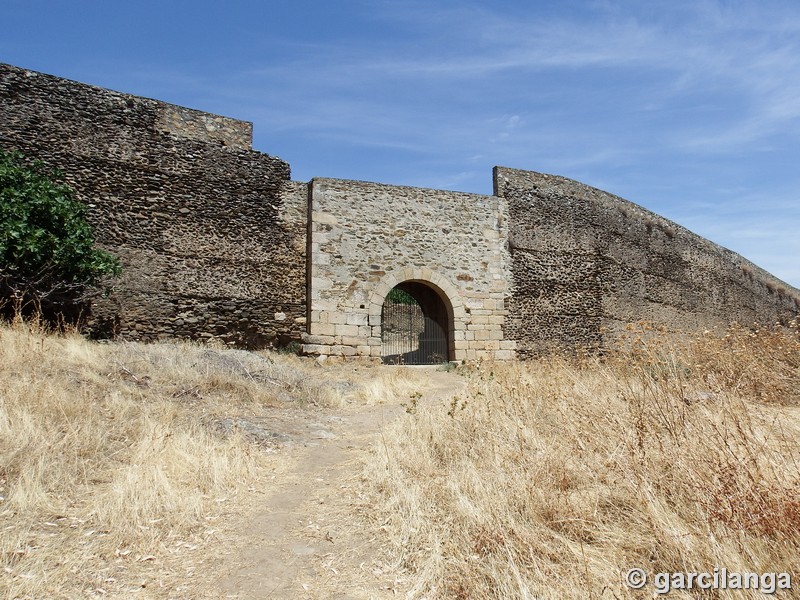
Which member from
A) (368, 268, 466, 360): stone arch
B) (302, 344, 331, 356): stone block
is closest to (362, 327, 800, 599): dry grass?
(302, 344, 331, 356): stone block

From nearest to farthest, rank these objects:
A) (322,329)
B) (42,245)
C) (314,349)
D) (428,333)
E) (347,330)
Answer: (42,245) < (314,349) < (322,329) < (347,330) < (428,333)

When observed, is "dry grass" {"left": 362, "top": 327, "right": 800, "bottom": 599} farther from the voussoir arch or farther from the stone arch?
the stone arch

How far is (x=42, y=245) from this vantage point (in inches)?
344

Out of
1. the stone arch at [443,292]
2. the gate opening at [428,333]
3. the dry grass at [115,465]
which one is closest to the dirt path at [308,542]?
the dry grass at [115,465]

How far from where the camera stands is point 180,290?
36.1 ft

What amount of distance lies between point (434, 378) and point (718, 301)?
15086mm

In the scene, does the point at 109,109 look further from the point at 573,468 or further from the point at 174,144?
the point at 573,468

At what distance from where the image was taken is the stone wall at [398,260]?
1226 cm

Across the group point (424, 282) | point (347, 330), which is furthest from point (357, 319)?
point (424, 282)

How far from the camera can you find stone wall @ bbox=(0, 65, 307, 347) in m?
10.3

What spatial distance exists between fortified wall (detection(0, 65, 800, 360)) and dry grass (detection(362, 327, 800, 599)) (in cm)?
735

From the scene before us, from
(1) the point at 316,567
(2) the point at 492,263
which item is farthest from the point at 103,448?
(2) the point at 492,263

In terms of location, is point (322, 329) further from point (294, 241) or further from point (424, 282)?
point (424, 282)

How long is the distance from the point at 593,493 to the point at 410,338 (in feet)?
38.6
